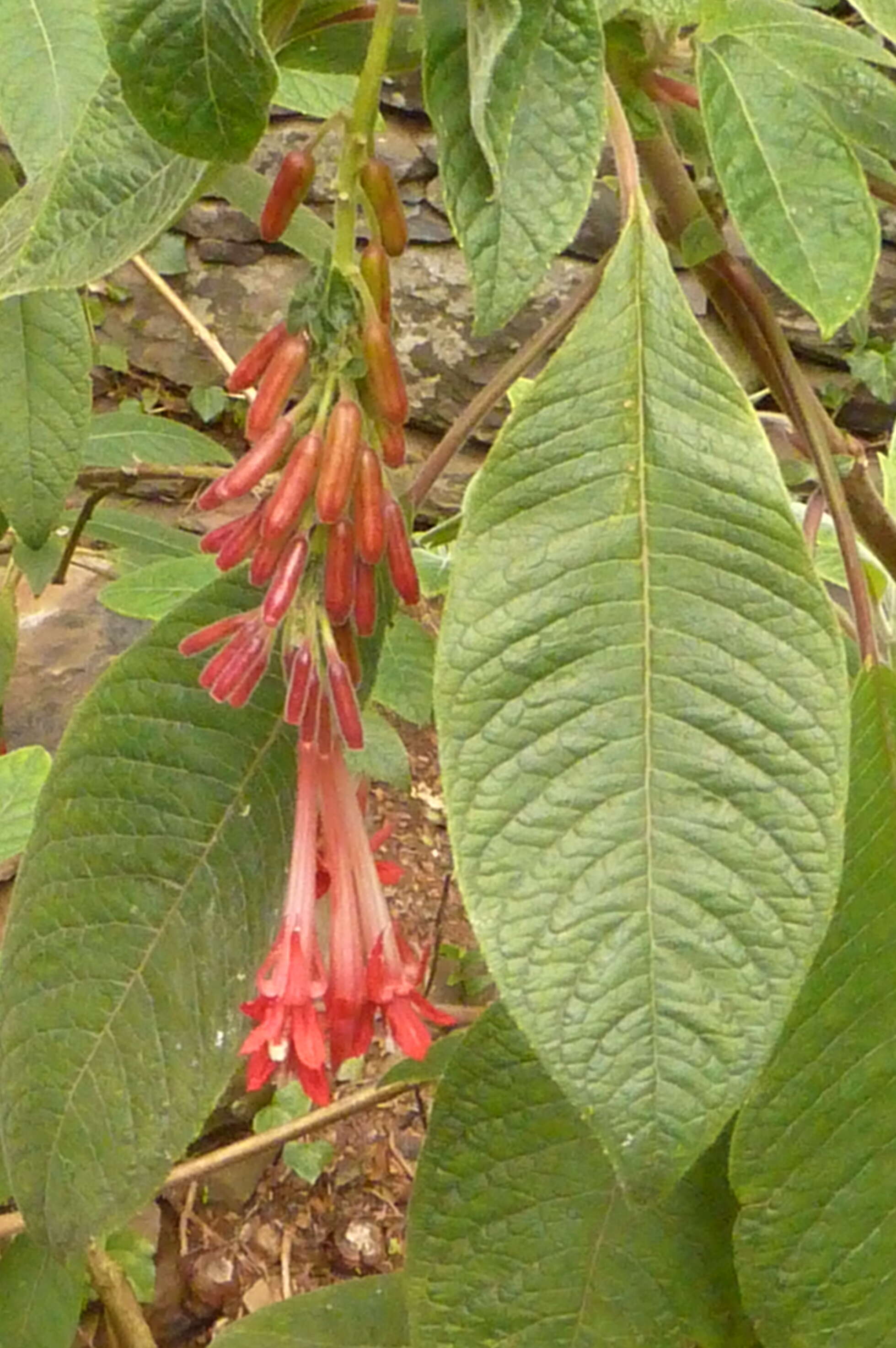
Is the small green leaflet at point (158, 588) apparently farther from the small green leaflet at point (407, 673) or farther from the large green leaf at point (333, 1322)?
the large green leaf at point (333, 1322)

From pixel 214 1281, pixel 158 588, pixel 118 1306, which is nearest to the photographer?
pixel 158 588

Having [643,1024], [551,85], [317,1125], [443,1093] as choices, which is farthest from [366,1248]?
[551,85]

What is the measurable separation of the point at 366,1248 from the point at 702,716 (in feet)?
4.85

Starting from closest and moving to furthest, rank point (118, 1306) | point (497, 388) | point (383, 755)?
1. point (497, 388)
2. point (383, 755)
3. point (118, 1306)

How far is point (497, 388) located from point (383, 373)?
16 centimetres

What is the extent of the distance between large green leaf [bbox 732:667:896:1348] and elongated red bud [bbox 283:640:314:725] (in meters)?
0.23

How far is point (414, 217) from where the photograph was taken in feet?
8.34

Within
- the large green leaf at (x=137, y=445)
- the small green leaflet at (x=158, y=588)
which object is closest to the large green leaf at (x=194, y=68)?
the small green leaflet at (x=158, y=588)

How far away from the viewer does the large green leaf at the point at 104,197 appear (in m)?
0.44

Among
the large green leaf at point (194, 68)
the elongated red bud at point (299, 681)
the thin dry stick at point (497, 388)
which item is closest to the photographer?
the large green leaf at point (194, 68)

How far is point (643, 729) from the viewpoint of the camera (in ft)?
1.22

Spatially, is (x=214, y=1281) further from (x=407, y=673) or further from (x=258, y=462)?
(x=258, y=462)

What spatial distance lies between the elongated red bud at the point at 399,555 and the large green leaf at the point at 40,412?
49 cm

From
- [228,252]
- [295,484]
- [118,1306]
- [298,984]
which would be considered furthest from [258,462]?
[228,252]
